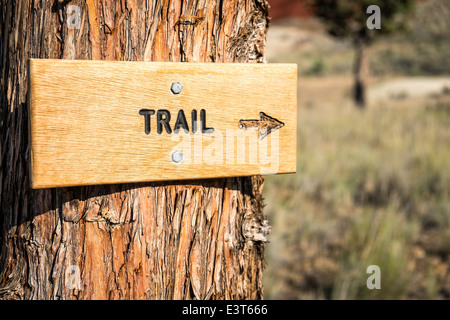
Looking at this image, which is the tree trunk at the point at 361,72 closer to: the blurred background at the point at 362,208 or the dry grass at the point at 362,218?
the blurred background at the point at 362,208

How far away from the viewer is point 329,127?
696 cm

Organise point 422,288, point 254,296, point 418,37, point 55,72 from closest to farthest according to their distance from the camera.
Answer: point 55,72
point 254,296
point 422,288
point 418,37

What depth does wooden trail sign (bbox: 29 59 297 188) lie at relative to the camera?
101cm

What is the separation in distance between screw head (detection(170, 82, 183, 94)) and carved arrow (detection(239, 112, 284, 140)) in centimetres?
17

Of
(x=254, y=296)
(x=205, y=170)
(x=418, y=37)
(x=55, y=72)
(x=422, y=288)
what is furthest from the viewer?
(x=418, y=37)

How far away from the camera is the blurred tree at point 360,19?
11.1m

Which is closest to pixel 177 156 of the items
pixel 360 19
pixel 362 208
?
pixel 362 208

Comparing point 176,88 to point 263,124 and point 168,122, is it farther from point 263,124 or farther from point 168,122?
point 263,124

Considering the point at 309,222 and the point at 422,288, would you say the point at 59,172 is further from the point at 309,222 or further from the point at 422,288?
the point at 309,222

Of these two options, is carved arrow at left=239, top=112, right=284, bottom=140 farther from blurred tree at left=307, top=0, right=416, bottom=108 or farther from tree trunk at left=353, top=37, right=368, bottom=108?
tree trunk at left=353, top=37, right=368, bottom=108

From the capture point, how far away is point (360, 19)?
11.3m

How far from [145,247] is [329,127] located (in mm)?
6103

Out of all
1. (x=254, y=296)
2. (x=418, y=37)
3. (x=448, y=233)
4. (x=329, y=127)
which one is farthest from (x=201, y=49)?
(x=418, y=37)

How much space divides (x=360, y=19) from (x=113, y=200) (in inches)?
446
